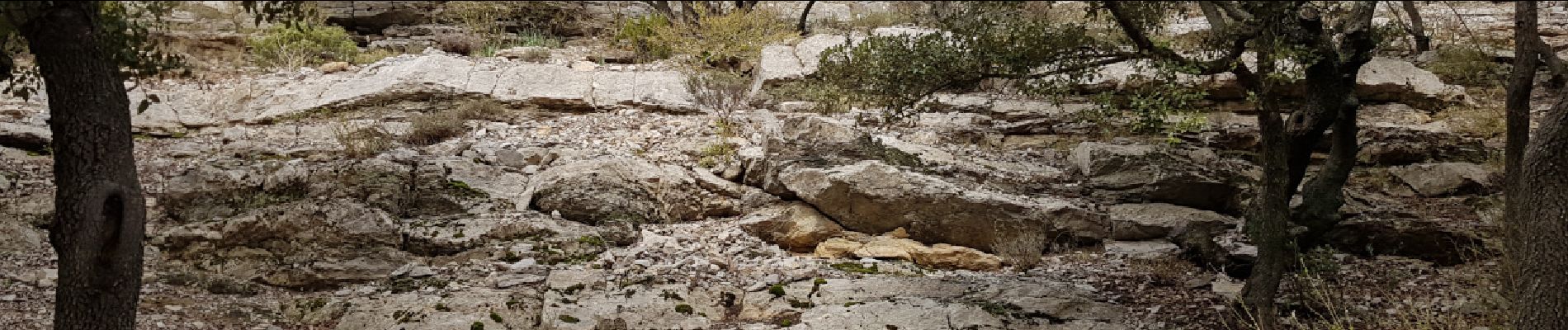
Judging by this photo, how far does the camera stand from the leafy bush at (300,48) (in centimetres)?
1502

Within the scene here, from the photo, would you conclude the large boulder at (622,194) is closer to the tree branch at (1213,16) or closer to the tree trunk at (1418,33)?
the tree branch at (1213,16)

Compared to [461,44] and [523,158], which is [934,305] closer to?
[523,158]

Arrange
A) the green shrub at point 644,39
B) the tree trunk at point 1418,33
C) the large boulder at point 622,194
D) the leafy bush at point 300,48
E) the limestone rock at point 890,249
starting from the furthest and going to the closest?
1. the green shrub at point 644,39
2. the leafy bush at point 300,48
3. the tree trunk at point 1418,33
4. the large boulder at point 622,194
5. the limestone rock at point 890,249

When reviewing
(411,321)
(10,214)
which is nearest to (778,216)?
(411,321)

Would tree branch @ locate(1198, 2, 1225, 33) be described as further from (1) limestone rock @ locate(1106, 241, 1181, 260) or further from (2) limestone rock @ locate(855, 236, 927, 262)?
(2) limestone rock @ locate(855, 236, 927, 262)

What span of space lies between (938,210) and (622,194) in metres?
3.17

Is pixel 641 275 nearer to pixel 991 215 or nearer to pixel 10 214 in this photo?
pixel 991 215

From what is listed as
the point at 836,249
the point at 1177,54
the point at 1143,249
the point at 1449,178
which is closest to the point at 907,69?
the point at 1177,54

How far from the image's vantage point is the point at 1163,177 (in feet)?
33.1

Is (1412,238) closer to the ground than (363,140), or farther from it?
farther from it

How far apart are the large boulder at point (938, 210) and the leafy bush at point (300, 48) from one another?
31.0 feet

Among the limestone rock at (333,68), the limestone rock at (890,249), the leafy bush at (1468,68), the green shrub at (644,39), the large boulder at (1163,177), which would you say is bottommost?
the limestone rock at (890,249)

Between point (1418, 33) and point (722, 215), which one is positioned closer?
point (722, 215)

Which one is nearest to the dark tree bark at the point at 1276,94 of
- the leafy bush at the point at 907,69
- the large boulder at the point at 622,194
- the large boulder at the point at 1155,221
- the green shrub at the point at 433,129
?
the leafy bush at the point at 907,69
